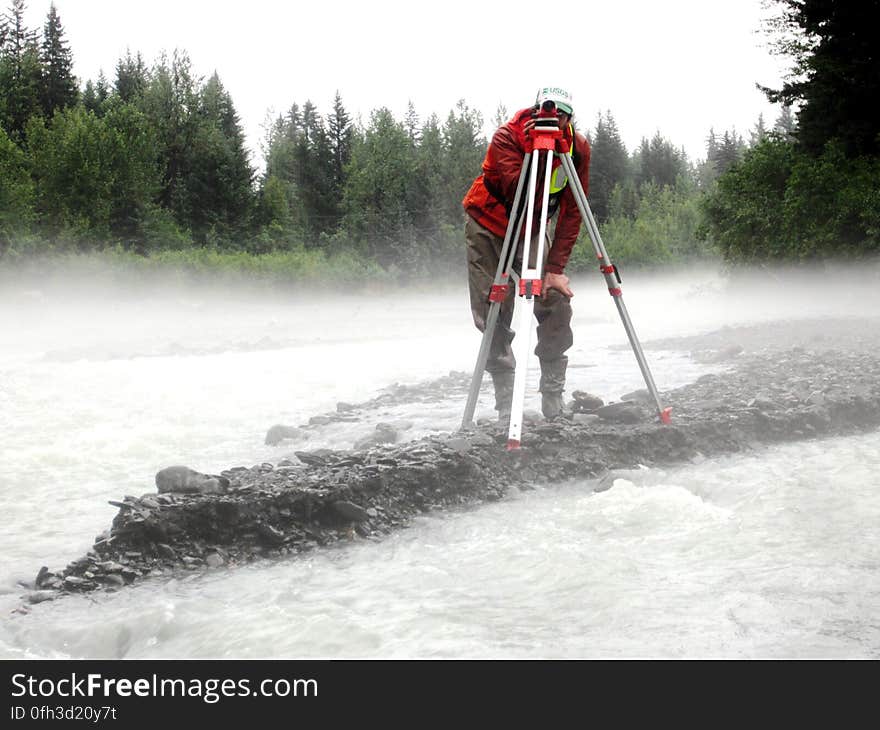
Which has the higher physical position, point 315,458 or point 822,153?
point 822,153

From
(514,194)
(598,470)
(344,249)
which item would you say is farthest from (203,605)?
(344,249)

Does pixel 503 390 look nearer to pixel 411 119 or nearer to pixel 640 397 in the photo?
pixel 640 397

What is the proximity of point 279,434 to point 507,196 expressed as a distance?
114 inches

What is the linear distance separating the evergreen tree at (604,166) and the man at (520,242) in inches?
3264

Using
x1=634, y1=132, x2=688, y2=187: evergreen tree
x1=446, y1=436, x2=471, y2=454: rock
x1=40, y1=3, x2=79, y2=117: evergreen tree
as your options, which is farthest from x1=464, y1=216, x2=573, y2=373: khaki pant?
x1=634, y1=132, x2=688, y2=187: evergreen tree

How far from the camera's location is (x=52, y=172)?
50062 millimetres

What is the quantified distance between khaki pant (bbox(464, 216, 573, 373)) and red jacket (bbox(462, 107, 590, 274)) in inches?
3.2

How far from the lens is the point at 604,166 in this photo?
93.8 meters

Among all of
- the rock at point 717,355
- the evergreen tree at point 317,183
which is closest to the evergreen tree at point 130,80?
the evergreen tree at point 317,183

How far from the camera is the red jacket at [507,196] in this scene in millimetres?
5863

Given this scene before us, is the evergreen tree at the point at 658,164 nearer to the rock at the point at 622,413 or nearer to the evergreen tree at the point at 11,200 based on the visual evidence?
the evergreen tree at the point at 11,200

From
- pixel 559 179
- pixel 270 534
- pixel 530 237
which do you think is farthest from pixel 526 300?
pixel 270 534

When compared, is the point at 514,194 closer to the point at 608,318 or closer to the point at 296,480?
the point at 296,480

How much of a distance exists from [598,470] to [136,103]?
217ft
